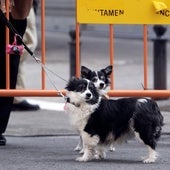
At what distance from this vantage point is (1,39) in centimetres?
862

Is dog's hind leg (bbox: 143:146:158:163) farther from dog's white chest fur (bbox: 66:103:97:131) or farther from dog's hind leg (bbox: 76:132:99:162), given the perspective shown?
dog's white chest fur (bbox: 66:103:97:131)

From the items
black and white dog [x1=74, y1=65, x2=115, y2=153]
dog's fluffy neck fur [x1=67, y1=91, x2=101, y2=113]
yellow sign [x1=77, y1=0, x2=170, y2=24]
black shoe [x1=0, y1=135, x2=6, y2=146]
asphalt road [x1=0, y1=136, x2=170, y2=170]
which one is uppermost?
yellow sign [x1=77, y1=0, x2=170, y2=24]

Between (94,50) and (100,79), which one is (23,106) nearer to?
(100,79)

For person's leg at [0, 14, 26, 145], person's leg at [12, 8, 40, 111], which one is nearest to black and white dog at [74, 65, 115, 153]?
person's leg at [0, 14, 26, 145]

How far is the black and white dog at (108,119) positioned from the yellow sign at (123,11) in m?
1.28

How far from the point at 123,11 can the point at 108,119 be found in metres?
1.50

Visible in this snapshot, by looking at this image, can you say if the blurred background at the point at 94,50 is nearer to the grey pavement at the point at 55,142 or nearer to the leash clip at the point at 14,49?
the grey pavement at the point at 55,142

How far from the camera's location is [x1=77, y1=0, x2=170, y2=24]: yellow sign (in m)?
8.72

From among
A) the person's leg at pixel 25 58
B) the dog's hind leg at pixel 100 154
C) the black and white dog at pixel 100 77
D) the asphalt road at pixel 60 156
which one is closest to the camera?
→ the asphalt road at pixel 60 156

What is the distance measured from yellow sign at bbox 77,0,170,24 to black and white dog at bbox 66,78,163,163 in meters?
1.28

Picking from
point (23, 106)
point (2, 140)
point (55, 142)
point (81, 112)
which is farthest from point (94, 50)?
point (81, 112)

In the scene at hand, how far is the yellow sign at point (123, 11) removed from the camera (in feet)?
28.6

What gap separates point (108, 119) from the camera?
7.64m

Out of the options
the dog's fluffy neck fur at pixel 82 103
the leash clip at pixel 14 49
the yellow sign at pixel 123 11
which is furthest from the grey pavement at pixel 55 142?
the yellow sign at pixel 123 11
